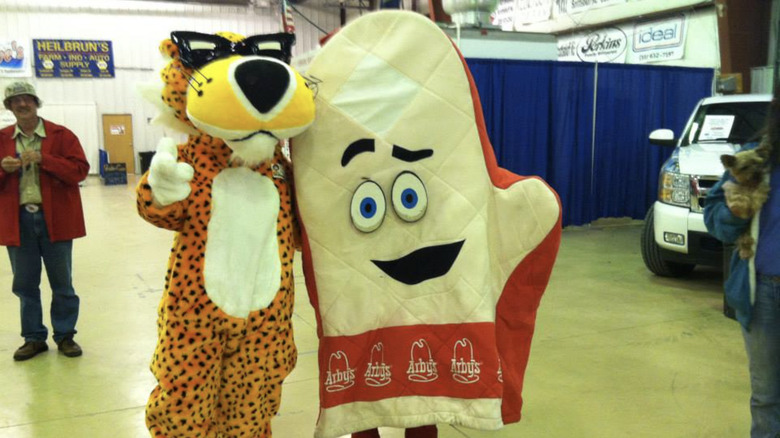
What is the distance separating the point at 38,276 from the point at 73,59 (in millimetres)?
18753

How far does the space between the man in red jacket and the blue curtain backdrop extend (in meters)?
5.37

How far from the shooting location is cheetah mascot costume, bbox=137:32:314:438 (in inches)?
73.0

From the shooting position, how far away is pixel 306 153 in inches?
82.8

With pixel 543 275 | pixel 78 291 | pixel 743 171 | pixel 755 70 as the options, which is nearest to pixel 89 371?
pixel 78 291

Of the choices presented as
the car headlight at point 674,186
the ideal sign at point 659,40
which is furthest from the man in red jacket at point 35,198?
the ideal sign at point 659,40

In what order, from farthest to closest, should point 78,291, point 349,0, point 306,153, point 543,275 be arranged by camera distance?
point 349,0 → point 78,291 → point 543,275 → point 306,153

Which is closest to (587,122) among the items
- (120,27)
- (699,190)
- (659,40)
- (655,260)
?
(659,40)

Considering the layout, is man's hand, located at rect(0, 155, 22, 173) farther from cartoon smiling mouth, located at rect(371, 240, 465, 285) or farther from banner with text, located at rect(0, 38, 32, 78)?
banner with text, located at rect(0, 38, 32, 78)

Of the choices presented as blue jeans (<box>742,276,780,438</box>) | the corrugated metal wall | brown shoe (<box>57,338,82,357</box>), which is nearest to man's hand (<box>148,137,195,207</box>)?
blue jeans (<box>742,276,780,438</box>)

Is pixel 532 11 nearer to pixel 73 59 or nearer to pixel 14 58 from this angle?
pixel 73 59

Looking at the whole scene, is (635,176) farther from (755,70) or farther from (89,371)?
(89,371)

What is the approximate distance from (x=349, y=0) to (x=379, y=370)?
2066cm

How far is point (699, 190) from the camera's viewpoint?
17.3ft

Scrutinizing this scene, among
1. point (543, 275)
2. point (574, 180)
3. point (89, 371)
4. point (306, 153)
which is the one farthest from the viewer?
point (574, 180)
